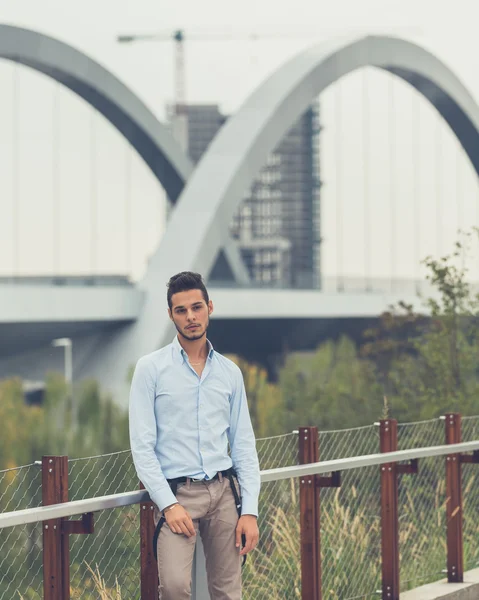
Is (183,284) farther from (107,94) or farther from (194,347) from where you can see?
(107,94)

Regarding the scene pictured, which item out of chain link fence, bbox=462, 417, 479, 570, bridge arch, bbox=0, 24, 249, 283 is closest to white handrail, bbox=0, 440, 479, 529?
chain link fence, bbox=462, 417, 479, 570

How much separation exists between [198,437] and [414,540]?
419 centimetres

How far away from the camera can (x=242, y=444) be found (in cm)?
462

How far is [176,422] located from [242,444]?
0.29 m

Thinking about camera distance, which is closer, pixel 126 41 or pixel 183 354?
pixel 183 354

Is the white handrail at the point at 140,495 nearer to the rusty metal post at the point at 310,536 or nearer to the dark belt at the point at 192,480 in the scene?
the rusty metal post at the point at 310,536

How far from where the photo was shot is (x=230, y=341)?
161ft

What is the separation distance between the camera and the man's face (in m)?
4.47

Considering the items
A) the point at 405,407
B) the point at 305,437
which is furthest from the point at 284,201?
the point at 305,437

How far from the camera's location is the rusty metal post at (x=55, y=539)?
4.42 meters

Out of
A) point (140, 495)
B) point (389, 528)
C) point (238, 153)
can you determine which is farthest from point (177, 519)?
point (238, 153)

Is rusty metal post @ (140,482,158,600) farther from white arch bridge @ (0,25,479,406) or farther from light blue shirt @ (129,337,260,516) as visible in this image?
white arch bridge @ (0,25,479,406)

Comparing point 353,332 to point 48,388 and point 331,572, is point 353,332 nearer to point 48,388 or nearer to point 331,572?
point 48,388

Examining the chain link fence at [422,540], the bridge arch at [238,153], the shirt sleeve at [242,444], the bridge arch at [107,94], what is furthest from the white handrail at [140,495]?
the bridge arch at [107,94]
